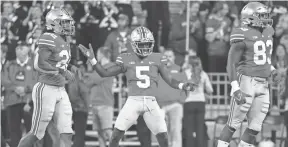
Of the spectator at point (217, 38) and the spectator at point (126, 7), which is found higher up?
the spectator at point (126, 7)

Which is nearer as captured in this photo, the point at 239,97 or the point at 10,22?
the point at 239,97

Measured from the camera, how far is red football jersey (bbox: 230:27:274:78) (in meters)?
9.95

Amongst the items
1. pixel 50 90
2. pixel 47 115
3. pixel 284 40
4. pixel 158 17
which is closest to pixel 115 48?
pixel 158 17

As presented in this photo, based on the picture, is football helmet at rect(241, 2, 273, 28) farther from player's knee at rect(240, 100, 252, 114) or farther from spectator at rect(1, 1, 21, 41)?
spectator at rect(1, 1, 21, 41)

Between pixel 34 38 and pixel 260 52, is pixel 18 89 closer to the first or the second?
pixel 34 38

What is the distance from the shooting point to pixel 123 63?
10.3 m

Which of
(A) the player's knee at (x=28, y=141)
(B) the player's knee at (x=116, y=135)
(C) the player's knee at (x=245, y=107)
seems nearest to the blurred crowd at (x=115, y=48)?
(B) the player's knee at (x=116, y=135)

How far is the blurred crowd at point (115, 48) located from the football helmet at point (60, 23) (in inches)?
97.9

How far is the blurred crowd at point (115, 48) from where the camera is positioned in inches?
508

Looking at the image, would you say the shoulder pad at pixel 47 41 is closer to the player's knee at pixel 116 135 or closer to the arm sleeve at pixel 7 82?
the player's knee at pixel 116 135

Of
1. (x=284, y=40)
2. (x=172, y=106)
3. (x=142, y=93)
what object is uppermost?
(x=284, y=40)

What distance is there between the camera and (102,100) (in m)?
12.9

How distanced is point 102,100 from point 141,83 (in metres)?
2.76

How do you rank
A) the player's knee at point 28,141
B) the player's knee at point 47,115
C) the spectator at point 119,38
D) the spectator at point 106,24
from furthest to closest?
the spectator at point 106,24 → the spectator at point 119,38 → the player's knee at point 47,115 → the player's knee at point 28,141
